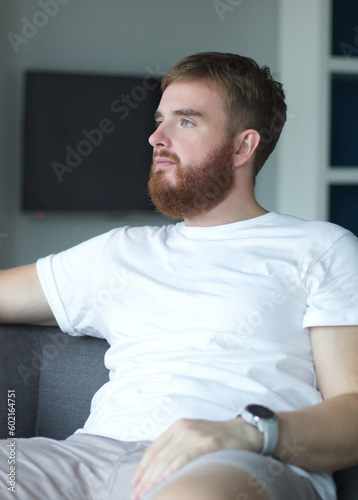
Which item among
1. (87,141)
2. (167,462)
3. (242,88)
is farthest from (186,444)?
(87,141)

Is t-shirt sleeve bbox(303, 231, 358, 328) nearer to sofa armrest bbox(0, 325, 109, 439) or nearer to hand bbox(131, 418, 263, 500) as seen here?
hand bbox(131, 418, 263, 500)

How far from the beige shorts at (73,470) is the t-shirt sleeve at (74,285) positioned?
31 centimetres

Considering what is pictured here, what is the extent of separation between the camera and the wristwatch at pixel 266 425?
3.37 ft

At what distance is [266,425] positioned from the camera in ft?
3.37

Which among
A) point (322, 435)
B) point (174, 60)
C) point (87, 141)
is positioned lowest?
point (322, 435)

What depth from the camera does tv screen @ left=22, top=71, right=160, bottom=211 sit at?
3.57 metres

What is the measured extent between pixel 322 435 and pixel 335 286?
0.93 ft

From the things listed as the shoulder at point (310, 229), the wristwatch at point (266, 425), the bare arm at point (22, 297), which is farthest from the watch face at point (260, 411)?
the bare arm at point (22, 297)

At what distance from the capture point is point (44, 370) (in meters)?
1.57

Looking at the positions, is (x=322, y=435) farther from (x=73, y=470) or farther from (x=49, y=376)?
(x=49, y=376)

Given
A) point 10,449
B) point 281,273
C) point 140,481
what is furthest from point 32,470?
point 281,273

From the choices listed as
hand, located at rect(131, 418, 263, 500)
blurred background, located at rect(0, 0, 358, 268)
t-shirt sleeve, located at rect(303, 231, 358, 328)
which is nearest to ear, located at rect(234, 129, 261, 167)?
t-shirt sleeve, located at rect(303, 231, 358, 328)

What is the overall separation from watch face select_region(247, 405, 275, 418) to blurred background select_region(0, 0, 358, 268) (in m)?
2.59

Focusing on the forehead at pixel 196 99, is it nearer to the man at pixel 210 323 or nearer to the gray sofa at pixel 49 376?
the man at pixel 210 323
